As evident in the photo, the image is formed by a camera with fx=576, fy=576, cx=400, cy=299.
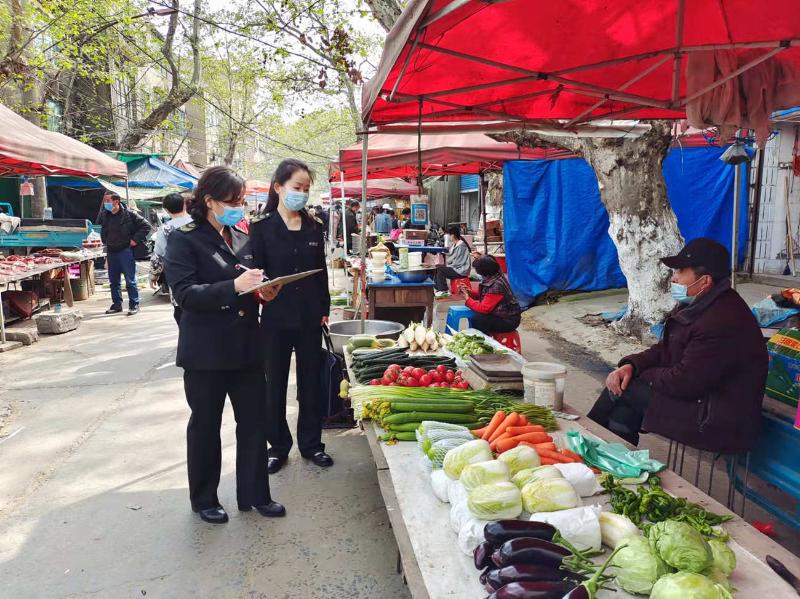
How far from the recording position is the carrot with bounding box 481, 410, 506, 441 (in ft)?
9.43

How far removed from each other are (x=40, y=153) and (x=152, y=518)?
646cm

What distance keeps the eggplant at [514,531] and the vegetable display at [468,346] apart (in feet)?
7.62

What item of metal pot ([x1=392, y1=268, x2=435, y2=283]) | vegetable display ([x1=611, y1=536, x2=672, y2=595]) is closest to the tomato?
vegetable display ([x1=611, y1=536, x2=672, y2=595])

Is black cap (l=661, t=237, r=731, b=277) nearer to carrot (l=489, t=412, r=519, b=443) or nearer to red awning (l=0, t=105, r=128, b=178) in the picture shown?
carrot (l=489, t=412, r=519, b=443)

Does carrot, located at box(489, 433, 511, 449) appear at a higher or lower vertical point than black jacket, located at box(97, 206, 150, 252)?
lower

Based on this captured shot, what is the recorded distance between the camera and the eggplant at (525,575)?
170 cm

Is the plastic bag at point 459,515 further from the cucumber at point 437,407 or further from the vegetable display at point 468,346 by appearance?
the vegetable display at point 468,346

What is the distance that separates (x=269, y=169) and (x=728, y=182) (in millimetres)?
62854

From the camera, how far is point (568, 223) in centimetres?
1073

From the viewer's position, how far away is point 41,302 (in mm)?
10594

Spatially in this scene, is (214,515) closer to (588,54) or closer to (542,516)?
(542,516)

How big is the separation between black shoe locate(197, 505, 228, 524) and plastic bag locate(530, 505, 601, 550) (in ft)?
7.13

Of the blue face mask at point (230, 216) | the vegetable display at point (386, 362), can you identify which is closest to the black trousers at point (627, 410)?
the vegetable display at point (386, 362)

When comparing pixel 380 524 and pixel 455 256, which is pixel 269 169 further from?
pixel 380 524
